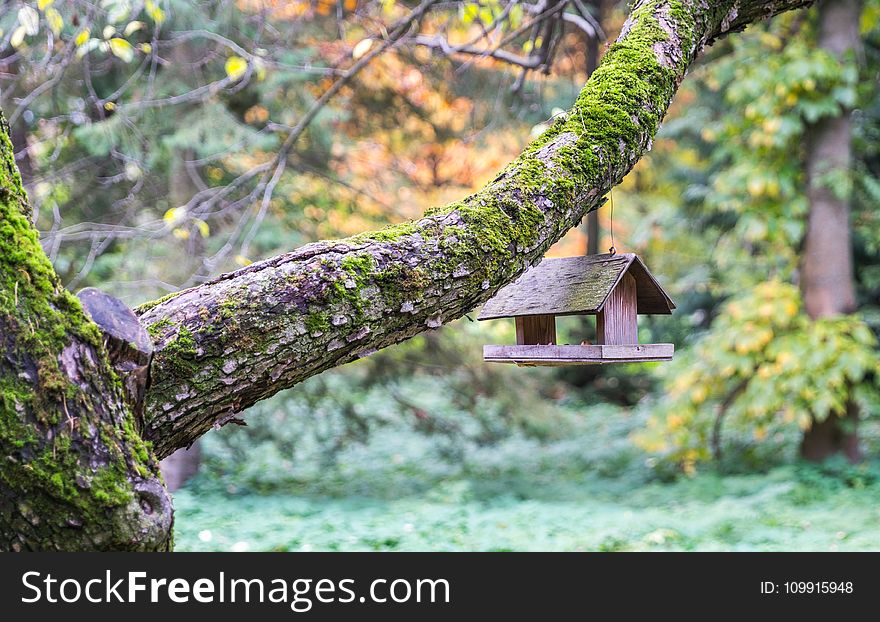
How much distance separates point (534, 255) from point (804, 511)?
561cm

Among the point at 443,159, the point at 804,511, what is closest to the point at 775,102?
the point at 804,511

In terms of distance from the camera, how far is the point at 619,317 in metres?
2.57

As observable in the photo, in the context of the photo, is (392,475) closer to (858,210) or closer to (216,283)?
(858,210)

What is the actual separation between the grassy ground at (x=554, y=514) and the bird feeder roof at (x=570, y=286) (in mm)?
3605

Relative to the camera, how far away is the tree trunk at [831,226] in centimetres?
771

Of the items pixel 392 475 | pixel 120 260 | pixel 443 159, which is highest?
pixel 443 159

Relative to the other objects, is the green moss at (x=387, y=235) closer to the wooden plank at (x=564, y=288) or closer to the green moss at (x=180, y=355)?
the green moss at (x=180, y=355)

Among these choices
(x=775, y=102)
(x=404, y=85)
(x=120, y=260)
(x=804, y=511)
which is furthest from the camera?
(x=404, y=85)

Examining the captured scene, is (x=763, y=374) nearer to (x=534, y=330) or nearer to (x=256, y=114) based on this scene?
(x=534, y=330)

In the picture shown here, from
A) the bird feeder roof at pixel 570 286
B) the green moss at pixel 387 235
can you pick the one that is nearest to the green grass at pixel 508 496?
the bird feeder roof at pixel 570 286

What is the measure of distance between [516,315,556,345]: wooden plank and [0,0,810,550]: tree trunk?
29.1 inches

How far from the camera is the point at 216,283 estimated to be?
173 cm

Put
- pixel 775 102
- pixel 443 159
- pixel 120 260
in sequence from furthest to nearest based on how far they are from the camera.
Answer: pixel 443 159 → pixel 120 260 → pixel 775 102

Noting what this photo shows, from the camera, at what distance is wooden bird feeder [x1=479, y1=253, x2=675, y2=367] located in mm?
2408
